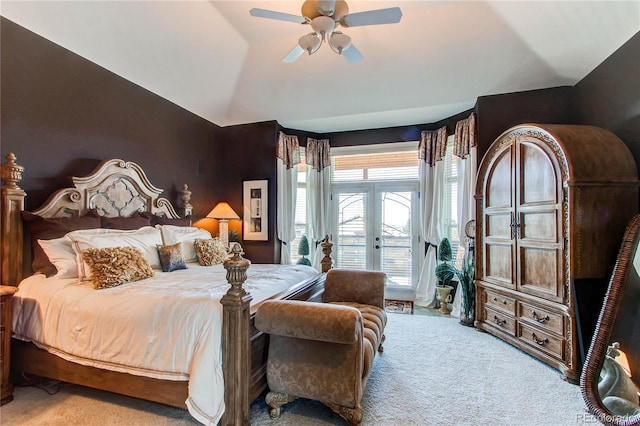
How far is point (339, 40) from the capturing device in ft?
8.43

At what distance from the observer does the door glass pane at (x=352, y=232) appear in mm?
5523

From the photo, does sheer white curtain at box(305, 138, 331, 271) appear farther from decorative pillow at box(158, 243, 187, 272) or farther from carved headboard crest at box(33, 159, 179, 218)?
decorative pillow at box(158, 243, 187, 272)

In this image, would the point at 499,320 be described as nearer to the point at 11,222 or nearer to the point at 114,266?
the point at 114,266

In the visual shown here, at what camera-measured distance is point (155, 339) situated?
1.96 meters

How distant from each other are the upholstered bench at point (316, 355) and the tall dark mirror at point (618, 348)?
1630mm

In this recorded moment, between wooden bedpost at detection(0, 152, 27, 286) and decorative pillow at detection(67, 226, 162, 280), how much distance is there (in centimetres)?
40

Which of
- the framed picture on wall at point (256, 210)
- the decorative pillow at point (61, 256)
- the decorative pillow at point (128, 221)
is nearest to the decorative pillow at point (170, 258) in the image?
the decorative pillow at point (128, 221)

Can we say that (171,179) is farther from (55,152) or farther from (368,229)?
(368,229)

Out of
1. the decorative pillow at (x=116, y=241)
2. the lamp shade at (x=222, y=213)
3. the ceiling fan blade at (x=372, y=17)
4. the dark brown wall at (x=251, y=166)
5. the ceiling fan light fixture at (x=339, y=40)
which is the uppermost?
the ceiling fan blade at (x=372, y=17)

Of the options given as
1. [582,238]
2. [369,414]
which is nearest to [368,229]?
[582,238]

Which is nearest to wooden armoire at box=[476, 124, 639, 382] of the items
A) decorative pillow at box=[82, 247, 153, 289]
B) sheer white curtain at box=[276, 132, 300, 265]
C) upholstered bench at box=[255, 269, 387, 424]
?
upholstered bench at box=[255, 269, 387, 424]

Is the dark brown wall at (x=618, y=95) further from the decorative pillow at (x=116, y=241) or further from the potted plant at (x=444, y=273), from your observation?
the decorative pillow at (x=116, y=241)

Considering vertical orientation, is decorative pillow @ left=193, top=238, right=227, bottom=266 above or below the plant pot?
above

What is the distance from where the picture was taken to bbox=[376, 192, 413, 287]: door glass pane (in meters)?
5.30
